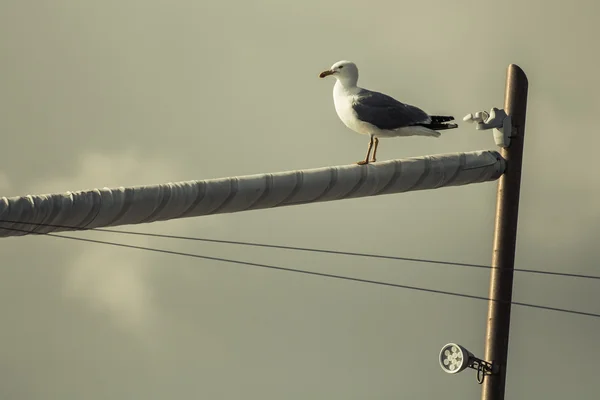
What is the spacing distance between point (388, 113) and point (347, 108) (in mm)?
768

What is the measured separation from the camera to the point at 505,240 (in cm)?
2912

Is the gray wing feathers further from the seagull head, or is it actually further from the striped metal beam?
the striped metal beam

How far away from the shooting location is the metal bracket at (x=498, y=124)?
2950 cm

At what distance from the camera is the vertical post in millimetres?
28859

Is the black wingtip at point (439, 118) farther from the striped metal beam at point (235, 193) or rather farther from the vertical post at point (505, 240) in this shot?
the vertical post at point (505, 240)

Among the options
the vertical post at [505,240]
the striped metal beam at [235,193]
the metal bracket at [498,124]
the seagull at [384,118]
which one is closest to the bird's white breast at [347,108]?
the seagull at [384,118]

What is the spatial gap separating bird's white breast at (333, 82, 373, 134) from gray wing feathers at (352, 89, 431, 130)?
0.39 feet

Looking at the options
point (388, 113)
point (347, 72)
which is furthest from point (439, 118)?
point (347, 72)

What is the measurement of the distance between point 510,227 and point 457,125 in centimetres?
222

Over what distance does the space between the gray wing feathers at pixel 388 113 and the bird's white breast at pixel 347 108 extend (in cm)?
12

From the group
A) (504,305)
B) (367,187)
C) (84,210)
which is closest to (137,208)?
(84,210)

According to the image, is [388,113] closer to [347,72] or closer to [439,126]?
[439,126]

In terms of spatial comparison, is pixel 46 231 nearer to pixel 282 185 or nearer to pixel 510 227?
pixel 282 185

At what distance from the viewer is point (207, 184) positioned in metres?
27.9
